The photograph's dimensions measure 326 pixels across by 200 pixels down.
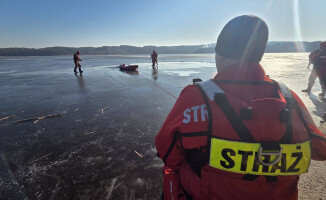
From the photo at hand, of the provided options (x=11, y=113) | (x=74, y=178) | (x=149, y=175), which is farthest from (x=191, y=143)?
(x=11, y=113)

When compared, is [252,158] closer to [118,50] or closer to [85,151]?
[85,151]

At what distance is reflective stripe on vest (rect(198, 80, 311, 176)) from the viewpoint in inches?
38.2

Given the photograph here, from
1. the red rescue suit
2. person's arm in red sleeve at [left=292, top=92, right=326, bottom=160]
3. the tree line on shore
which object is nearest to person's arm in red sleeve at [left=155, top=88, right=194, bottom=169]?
the red rescue suit

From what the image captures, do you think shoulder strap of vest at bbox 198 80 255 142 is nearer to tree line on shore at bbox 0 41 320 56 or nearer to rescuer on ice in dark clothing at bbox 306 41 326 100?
rescuer on ice in dark clothing at bbox 306 41 326 100

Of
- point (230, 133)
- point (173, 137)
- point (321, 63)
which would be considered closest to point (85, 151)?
point (173, 137)

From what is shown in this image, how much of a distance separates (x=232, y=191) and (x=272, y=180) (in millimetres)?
245

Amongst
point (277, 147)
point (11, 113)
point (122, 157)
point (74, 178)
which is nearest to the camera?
point (277, 147)

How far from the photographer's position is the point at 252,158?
994 millimetres

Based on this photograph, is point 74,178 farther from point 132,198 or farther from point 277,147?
point 277,147

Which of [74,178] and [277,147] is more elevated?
[277,147]

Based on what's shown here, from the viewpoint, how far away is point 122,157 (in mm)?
3186

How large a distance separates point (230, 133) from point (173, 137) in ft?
1.35

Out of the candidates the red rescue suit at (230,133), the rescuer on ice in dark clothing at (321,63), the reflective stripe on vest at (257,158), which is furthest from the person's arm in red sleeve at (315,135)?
the rescuer on ice in dark clothing at (321,63)

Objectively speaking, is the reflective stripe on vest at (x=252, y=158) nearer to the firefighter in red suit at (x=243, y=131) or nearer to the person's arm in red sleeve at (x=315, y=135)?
the firefighter in red suit at (x=243, y=131)
